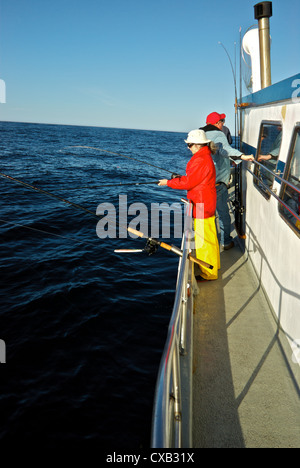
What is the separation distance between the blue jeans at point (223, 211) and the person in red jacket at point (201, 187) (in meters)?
1.25

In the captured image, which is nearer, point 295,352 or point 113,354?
point 295,352

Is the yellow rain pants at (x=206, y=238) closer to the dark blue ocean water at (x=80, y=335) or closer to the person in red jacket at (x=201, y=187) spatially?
the person in red jacket at (x=201, y=187)

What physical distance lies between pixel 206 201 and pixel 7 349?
3801mm

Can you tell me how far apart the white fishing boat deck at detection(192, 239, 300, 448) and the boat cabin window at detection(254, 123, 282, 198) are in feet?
5.30

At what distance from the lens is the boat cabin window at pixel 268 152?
4436mm

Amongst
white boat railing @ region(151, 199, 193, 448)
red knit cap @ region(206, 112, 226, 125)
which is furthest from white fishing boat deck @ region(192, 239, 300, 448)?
red knit cap @ region(206, 112, 226, 125)

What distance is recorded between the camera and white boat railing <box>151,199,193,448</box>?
150 centimetres

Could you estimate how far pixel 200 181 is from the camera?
14.4 feet

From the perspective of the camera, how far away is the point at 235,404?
9.55ft

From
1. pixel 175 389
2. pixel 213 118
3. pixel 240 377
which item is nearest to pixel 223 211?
pixel 213 118

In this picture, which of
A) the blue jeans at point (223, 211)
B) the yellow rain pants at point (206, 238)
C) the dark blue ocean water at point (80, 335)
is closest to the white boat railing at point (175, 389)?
the yellow rain pants at point (206, 238)
